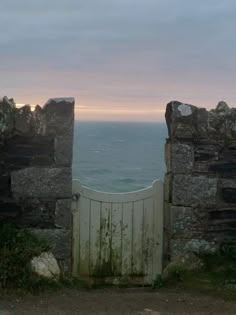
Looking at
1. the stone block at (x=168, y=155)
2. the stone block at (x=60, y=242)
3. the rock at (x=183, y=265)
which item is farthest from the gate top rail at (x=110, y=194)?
the rock at (x=183, y=265)

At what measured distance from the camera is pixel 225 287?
6852 millimetres

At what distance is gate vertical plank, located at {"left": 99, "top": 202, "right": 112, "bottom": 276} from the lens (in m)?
7.82

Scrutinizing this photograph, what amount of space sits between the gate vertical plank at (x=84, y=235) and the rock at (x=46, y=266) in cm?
102

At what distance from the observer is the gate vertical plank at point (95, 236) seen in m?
7.79

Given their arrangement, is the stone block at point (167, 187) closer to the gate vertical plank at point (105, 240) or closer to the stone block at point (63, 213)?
the gate vertical plank at point (105, 240)

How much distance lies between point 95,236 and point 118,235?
11.6 inches

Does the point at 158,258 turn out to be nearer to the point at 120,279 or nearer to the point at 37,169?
the point at 120,279

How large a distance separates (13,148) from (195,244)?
2.51 metres

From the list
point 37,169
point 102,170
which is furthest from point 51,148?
point 102,170

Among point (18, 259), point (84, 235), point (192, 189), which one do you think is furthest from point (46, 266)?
point (192, 189)

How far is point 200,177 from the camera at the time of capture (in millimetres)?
7566

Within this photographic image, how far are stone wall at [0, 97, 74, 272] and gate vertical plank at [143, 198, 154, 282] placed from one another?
117 cm

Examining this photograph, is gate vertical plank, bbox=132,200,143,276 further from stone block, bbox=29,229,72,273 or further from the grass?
stone block, bbox=29,229,72,273

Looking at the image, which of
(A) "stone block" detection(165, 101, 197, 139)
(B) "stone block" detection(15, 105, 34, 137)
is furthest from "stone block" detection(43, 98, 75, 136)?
(A) "stone block" detection(165, 101, 197, 139)
